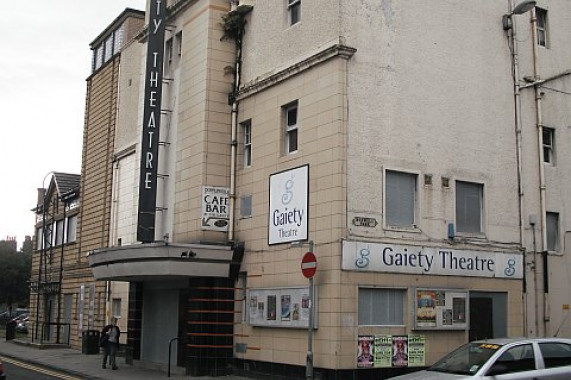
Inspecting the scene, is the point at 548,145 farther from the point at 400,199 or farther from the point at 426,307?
the point at 426,307

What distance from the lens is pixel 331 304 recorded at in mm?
16078

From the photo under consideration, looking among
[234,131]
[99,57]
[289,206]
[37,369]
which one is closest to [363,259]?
[289,206]

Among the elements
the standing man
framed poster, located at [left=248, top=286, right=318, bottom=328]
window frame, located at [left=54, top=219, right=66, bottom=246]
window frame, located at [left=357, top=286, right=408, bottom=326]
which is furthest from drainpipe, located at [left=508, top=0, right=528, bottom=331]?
window frame, located at [left=54, top=219, right=66, bottom=246]

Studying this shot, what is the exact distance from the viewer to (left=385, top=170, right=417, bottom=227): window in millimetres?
17156

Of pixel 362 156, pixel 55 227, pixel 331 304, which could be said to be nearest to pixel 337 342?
pixel 331 304

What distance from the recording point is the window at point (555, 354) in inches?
458

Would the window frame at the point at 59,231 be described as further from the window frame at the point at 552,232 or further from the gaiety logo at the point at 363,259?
the window frame at the point at 552,232

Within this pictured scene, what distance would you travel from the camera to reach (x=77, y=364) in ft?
80.2

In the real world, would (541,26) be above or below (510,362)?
above

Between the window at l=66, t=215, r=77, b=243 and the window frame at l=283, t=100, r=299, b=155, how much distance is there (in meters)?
19.7

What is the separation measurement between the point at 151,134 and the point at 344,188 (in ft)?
24.8

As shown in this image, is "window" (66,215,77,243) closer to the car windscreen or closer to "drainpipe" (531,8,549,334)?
"drainpipe" (531,8,549,334)

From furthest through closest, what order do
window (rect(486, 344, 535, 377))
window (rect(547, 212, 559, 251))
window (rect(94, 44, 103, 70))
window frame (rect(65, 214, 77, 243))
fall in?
window frame (rect(65, 214, 77, 243))
window (rect(94, 44, 103, 70))
window (rect(547, 212, 559, 251))
window (rect(486, 344, 535, 377))

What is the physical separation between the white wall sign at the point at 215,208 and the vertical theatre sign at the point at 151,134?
1963 mm
